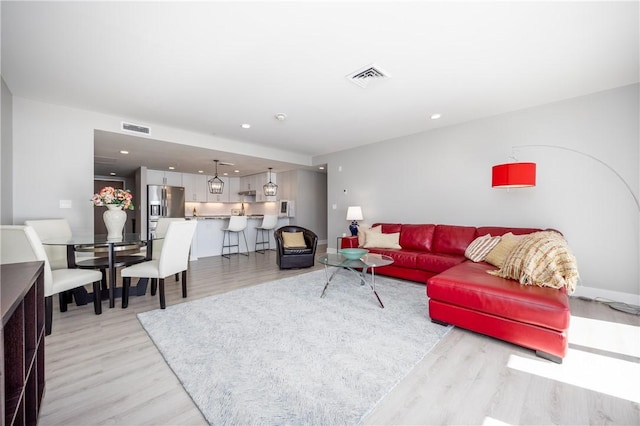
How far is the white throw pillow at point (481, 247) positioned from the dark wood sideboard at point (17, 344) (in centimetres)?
391

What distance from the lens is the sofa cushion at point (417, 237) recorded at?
4.23 metres

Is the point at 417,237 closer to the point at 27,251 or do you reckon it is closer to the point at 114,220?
the point at 114,220

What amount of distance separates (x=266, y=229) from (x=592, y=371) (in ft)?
20.2

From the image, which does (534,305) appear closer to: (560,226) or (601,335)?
(601,335)

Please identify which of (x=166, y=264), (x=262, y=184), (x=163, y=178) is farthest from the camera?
(x=262, y=184)

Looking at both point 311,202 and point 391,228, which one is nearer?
point 391,228

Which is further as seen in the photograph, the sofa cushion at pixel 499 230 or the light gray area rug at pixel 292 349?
the sofa cushion at pixel 499 230

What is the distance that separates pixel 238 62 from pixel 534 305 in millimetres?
3297

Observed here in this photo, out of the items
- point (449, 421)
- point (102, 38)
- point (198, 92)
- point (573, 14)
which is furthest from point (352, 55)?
point (449, 421)

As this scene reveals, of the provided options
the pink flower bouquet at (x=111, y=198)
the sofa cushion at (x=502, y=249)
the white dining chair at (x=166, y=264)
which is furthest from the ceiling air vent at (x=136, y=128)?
the sofa cushion at (x=502, y=249)

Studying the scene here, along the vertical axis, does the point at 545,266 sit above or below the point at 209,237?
above

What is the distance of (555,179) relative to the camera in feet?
11.4

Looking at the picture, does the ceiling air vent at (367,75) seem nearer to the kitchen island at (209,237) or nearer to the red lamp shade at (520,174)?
the red lamp shade at (520,174)

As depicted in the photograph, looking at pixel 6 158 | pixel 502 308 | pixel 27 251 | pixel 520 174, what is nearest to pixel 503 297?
pixel 502 308
